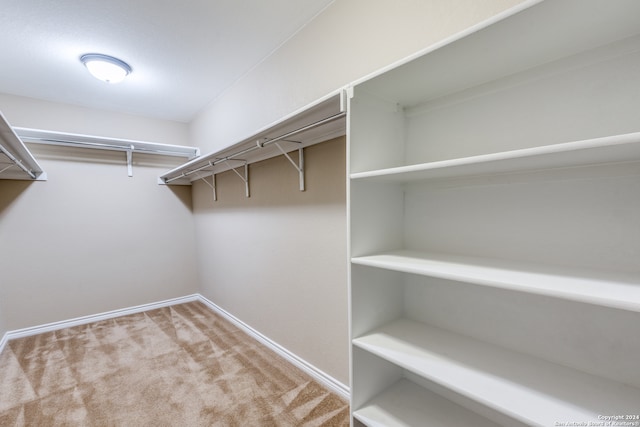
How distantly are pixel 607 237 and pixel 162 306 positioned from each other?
13.3 feet

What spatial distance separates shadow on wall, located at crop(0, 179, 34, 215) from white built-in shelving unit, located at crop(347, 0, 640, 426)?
137 inches

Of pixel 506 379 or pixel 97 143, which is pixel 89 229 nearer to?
pixel 97 143

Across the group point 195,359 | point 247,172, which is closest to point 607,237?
point 247,172

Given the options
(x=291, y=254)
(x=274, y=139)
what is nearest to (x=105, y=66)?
(x=274, y=139)

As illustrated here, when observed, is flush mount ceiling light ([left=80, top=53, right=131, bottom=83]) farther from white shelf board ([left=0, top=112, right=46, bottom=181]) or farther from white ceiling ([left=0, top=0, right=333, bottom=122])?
white shelf board ([left=0, top=112, right=46, bottom=181])

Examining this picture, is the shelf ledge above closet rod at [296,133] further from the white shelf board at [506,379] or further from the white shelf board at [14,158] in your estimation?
the white shelf board at [14,158]

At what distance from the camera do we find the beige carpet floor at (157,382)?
63.4 inches

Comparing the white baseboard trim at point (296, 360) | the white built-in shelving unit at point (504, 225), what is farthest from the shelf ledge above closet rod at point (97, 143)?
the white built-in shelving unit at point (504, 225)

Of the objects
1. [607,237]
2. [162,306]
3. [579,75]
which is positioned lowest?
[162,306]

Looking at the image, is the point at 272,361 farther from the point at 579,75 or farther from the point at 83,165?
the point at 83,165

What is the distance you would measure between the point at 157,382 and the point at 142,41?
7.93ft

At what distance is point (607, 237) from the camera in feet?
2.66

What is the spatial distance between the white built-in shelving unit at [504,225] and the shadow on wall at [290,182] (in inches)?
20.1

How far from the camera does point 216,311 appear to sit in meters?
3.23
